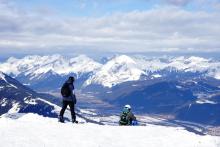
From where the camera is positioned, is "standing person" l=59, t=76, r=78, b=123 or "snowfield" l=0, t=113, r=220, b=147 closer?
"snowfield" l=0, t=113, r=220, b=147

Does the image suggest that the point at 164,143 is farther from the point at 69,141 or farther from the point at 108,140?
the point at 69,141

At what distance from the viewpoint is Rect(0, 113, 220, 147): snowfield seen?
103 feet

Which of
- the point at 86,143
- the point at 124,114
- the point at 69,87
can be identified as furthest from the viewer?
the point at 124,114

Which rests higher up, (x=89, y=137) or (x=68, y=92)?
(x=68, y=92)

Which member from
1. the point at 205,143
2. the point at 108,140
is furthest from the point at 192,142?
the point at 108,140

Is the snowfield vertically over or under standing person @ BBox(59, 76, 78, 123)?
under

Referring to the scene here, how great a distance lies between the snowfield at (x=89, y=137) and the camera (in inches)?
1238

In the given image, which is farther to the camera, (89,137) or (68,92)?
(68,92)

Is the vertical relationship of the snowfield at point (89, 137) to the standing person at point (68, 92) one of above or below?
below

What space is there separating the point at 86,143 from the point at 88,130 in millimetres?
5723

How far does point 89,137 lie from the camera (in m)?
34.4

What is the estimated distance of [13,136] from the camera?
3212 cm

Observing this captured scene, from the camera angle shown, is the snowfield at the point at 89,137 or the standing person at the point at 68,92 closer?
the snowfield at the point at 89,137

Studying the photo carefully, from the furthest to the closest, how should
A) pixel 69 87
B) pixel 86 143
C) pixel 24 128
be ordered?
pixel 69 87, pixel 24 128, pixel 86 143
